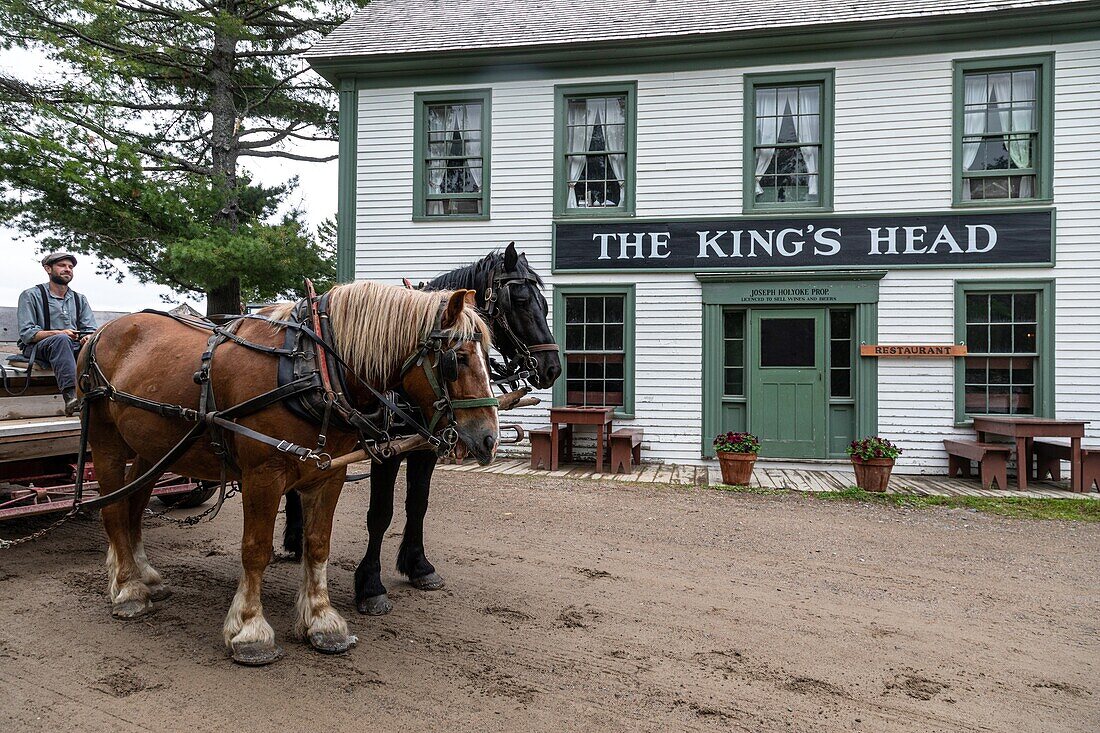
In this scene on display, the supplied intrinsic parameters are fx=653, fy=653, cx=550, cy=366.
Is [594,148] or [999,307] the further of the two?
[594,148]

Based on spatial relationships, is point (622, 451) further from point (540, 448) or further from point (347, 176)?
point (347, 176)

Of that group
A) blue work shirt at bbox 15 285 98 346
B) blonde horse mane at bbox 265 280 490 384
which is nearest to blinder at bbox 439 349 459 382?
blonde horse mane at bbox 265 280 490 384

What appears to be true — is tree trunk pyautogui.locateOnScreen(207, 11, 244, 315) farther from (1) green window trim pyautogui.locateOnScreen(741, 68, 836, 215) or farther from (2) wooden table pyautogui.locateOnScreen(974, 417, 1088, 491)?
(2) wooden table pyautogui.locateOnScreen(974, 417, 1088, 491)

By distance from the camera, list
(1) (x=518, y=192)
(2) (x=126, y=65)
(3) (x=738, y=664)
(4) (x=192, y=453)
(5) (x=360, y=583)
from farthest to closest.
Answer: (2) (x=126, y=65) → (1) (x=518, y=192) → (5) (x=360, y=583) → (4) (x=192, y=453) → (3) (x=738, y=664)

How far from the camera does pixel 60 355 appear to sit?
14.9ft

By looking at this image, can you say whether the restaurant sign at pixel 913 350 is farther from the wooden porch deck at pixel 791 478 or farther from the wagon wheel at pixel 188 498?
the wagon wheel at pixel 188 498

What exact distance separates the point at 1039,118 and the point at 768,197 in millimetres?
A: 3510

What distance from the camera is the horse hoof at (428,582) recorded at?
13.2 ft

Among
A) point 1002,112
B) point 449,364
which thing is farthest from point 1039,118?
point 449,364

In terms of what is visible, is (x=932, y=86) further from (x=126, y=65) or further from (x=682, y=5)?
(x=126, y=65)

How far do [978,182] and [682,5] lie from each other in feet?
16.3

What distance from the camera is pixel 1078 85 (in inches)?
332

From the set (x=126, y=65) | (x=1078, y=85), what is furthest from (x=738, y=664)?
(x=126, y=65)

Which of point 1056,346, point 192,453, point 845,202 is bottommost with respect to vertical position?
point 192,453
